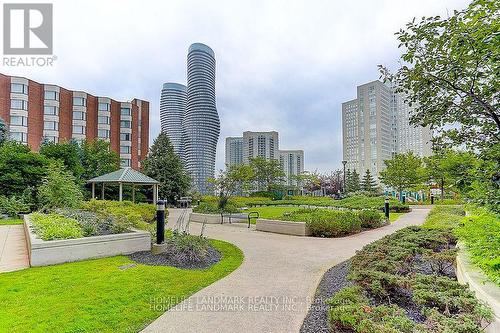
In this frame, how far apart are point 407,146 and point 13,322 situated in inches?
2152

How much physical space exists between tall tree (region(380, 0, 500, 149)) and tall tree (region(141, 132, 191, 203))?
85.9ft

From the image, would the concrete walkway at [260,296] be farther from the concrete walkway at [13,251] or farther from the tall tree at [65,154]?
the tall tree at [65,154]

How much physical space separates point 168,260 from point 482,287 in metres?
5.25

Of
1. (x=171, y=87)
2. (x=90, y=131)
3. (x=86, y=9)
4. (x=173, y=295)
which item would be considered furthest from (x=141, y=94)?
(x=173, y=295)

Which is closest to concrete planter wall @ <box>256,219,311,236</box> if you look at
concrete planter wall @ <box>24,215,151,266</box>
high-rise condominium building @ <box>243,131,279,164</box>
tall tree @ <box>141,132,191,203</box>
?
concrete planter wall @ <box>24,215,151,266</box>

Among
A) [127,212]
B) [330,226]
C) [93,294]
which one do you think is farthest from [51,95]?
[93,294]

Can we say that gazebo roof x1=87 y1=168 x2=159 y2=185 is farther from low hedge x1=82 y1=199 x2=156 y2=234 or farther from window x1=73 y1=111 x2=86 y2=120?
window x1=73 y1=111 x2=86 y2=120

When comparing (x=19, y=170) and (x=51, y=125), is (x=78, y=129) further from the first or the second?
(x=19, y=170)

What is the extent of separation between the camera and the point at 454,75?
3.39 meters

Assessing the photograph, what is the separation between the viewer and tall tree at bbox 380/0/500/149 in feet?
9.62

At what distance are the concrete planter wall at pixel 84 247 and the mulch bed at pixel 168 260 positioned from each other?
0.28 metres

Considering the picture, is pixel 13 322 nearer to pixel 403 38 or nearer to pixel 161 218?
pixel 161 218

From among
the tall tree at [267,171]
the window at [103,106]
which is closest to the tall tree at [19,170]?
the window at [103,106]

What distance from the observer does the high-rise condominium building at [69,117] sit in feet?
106
